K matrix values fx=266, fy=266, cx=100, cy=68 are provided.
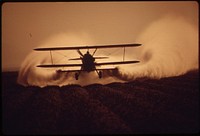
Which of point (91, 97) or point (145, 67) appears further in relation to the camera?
point (145, 67)

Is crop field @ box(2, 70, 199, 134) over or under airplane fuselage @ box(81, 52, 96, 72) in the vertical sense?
under

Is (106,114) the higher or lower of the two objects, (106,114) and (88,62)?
the lower

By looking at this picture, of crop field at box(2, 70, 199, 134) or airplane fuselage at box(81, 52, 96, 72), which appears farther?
airplane fuselage at box(81, 52, 96, 72)

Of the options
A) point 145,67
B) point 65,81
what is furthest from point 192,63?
point 65,81

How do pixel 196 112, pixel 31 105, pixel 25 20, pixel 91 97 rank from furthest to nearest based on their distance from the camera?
1. pixel 91 97
2. pixel 25 20
3. pixel 31 105
4. pixel 196 112

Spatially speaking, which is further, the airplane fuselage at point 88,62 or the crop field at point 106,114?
the airplane fuselage at point 88,62

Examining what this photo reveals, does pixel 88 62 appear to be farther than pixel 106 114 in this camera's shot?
Yes

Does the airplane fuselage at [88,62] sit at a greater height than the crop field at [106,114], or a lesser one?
greater

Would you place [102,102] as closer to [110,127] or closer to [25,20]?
[110,127]
